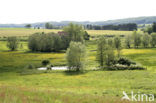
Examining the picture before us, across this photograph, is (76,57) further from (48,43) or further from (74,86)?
(48,43)

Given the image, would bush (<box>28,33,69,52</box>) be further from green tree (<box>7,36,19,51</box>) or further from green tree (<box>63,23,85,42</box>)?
green tree (<box>7,36,19,51</box>)

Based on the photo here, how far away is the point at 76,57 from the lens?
241 feet

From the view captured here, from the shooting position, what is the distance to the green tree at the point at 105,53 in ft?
260

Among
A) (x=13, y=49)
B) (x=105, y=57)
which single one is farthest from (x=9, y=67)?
(x=13, y=49)

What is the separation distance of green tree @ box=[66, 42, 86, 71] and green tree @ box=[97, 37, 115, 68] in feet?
28.3

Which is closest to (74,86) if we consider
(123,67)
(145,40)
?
(123,67)

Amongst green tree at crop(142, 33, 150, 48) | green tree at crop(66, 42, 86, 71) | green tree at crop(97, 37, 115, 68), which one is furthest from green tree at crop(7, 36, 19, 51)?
green tree at crop(142, 33, 150, 48)

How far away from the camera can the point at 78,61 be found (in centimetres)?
7306

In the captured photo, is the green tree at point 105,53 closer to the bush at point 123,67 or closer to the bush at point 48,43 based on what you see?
the bush at point 123,67

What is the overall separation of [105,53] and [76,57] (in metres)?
13.3

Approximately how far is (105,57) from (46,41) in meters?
61.8

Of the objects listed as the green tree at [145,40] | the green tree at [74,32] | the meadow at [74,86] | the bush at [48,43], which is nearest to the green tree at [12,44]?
the bush at [48,43]

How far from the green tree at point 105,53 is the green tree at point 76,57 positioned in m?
8.62

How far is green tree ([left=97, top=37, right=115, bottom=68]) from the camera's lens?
79.1 meters
